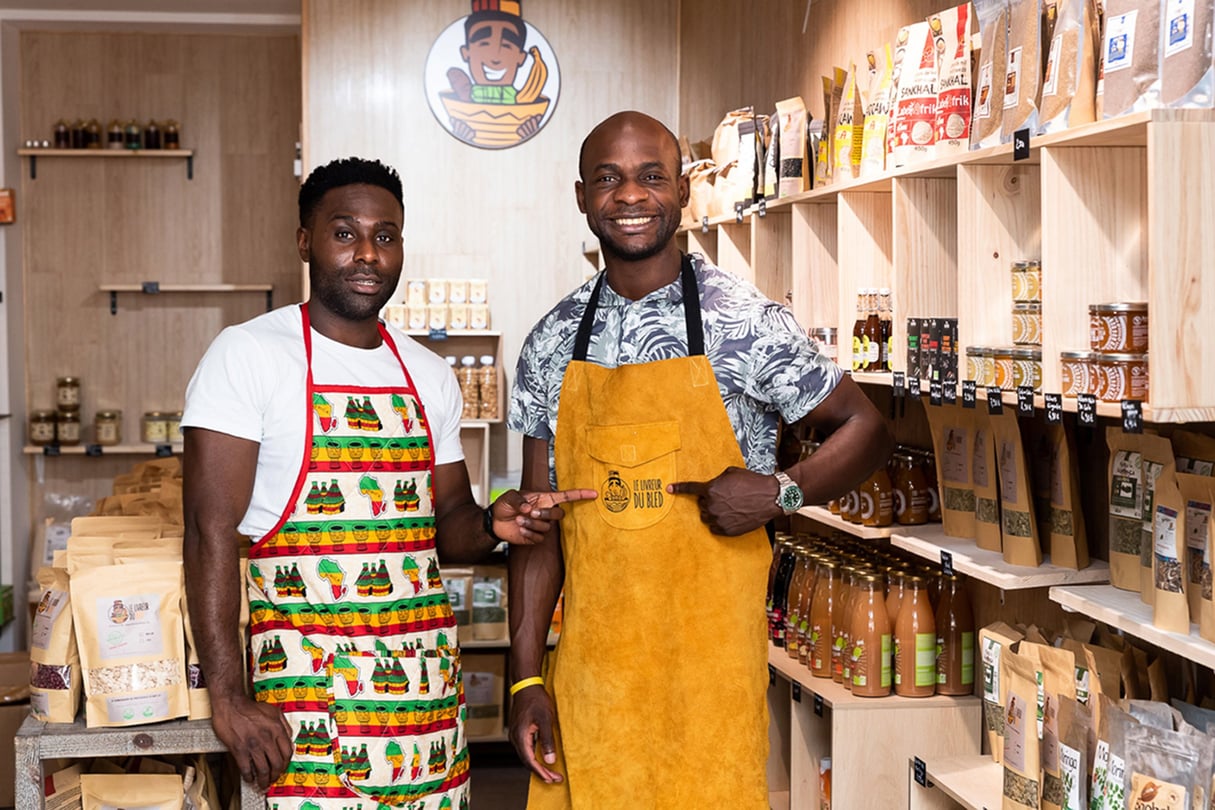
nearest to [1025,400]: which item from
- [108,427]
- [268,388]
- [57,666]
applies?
[268,388]

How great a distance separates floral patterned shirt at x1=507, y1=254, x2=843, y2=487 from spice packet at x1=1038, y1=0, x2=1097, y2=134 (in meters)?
0.63

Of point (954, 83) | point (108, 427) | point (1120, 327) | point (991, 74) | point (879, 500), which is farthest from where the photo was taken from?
point (108, 427)

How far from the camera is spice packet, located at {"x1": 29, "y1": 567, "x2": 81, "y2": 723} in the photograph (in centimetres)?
274

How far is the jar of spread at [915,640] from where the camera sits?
354 cm

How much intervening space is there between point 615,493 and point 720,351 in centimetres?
32

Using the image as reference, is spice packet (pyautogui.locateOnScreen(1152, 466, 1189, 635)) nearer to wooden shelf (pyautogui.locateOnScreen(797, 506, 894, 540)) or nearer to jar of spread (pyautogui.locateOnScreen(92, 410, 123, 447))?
wooden shelf (pyautogui.locateOnScreen(797, 506, 894, 540))

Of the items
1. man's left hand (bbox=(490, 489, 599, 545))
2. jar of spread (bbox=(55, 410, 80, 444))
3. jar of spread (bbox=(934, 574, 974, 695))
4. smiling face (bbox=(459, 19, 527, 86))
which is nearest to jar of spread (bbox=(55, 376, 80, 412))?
jar of spread (bbox=(55, 410, 80, 444))

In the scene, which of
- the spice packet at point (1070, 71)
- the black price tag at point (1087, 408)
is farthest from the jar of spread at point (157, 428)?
the black price tag at point (1087, 408)

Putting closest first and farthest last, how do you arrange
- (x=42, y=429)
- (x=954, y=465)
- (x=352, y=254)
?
1. (x=352, y=254)
2. (x=954, y=465)
3. (x=42, y=429)

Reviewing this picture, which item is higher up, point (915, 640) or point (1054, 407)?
point (1054, 407)

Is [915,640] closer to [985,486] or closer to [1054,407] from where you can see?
[985,486]

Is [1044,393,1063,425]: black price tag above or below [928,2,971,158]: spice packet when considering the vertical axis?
below

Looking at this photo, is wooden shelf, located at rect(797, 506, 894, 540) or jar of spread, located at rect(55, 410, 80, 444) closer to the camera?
wooden shelf, located at rect(797, 506, 894, 540)

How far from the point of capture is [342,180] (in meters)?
2.69
